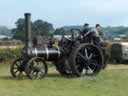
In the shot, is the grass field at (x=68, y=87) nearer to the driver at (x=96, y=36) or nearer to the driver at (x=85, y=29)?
the driver at (x=96, y=36)

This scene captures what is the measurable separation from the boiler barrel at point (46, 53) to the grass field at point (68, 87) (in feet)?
3.08

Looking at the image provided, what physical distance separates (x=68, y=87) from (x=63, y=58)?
3703mm

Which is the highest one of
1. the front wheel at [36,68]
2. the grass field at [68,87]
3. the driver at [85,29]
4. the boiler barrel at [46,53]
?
the driver at [85,29]

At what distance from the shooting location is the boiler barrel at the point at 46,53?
54.5 ft

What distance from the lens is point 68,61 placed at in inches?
683

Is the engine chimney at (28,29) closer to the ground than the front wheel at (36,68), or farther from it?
farther from it

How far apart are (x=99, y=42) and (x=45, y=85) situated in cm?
451

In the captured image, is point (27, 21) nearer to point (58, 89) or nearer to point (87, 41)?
point (87, 41)

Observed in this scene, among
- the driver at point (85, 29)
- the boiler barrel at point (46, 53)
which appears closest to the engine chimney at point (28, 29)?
the boiler barrel at point (46, 53)

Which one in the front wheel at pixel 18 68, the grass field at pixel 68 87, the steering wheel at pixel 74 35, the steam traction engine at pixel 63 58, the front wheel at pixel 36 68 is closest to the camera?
the grass field at pixel 68 87

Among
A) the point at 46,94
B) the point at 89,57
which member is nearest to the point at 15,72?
the point at 89,57

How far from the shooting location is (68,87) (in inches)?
542

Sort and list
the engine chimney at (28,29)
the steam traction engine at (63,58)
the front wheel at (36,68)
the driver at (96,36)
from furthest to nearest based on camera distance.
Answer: the engine chimney at (28,29), the driver at (96,36), the steam traction engine at (63,58), the front wheel at (36,68)

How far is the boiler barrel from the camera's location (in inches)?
655
